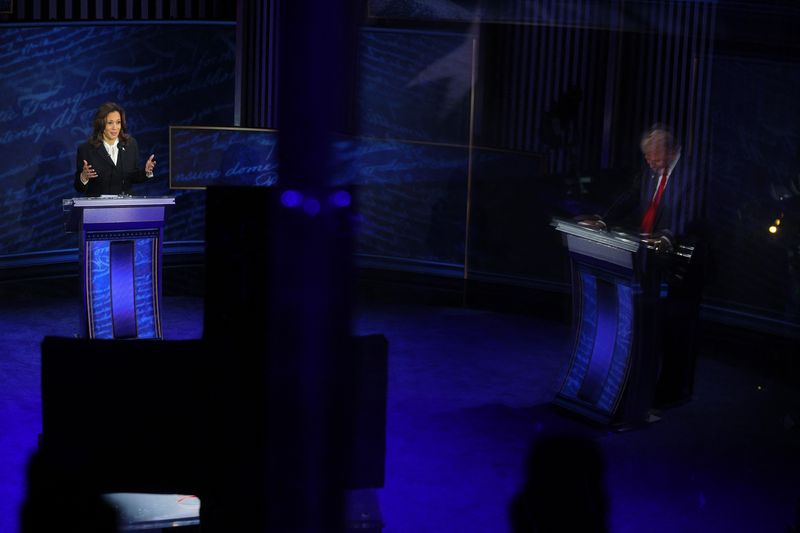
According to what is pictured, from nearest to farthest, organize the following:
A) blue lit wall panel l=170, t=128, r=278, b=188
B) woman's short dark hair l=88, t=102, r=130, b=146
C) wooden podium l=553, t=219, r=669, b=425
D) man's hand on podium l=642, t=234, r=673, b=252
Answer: man's hand on podium l=642, t=234, r=673, b=252
wooden podium l=553, t=219, r=669, b=425
woman's short dark hair l=88, t=102, r=130, b=146
blue lit wall panel l=170, t=128, r=278, b=188

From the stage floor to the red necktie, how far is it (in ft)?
3.23

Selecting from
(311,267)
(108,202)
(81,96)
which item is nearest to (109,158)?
(108,202)

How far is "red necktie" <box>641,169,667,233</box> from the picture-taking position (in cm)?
478

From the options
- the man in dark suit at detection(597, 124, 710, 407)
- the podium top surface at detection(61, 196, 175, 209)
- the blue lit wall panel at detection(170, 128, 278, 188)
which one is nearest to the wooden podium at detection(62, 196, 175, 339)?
the podium top surface at detection(61, 196, 175, 209)

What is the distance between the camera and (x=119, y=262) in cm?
543

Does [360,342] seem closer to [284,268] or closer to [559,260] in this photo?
[284,268]

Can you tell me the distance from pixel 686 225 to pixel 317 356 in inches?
238

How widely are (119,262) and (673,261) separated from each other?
2.90m

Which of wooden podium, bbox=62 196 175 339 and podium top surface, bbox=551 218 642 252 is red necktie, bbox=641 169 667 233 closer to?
podium top surface, bbox=551 218 642 252

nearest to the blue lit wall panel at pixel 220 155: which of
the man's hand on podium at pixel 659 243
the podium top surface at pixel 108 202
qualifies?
the podium top surface at pixel 108 202

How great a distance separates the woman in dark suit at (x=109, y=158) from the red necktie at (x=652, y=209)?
104 inches

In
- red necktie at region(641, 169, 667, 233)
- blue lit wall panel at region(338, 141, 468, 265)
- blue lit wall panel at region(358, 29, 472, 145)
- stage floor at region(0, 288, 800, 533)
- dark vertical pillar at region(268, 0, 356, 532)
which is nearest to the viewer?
dark vertical pillar at region(268, 0, 356, 532)

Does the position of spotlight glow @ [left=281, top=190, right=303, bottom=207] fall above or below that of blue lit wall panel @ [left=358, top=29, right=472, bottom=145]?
below

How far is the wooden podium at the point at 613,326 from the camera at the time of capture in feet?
15.1
